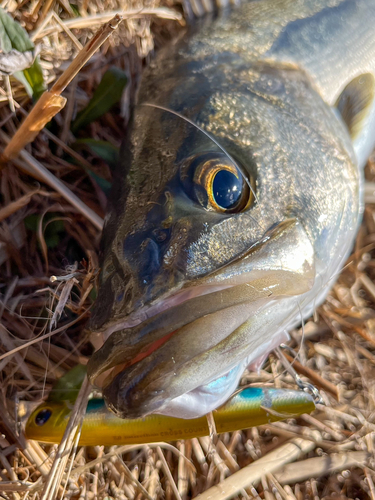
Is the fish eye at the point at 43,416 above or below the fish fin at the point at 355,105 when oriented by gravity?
below

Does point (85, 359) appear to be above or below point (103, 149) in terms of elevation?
below

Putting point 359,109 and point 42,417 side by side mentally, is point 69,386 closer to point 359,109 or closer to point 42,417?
point 42,417

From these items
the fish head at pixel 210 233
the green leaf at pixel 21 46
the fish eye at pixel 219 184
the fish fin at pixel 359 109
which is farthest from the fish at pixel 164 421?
the green leaf at pixel 21 46

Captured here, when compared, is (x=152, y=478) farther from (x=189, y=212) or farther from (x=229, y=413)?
(x=189, y=212)

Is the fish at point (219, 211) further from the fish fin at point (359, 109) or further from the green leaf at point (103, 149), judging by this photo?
the green leaf at point (103, 149)

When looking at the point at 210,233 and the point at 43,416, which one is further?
the point at 43,416

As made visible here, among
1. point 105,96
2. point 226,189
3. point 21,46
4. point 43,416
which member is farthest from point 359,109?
point 43,416

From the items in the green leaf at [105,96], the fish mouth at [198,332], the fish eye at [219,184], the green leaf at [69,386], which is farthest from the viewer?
the green leaf at [105,96]

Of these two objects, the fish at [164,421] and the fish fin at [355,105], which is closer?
the fish at [164,421]
